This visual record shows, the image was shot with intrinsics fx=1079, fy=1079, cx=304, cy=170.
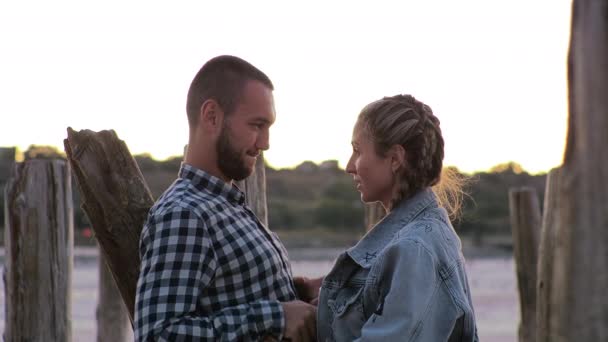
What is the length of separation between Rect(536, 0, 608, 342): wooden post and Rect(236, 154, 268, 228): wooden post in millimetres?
3163

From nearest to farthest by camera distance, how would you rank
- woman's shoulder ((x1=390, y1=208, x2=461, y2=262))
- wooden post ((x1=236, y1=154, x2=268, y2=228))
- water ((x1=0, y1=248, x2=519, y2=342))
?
woman's shoulder ((x1=390, y1=208, x2=461, y2=262)) → wooden post ((x1=236, y1=154, x2=268, y2=228)) → water ((x1=0, y1=248, x2=519, y2=342))

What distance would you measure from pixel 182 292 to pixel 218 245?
214 mm

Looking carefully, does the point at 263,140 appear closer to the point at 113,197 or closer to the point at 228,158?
the point at 228,158

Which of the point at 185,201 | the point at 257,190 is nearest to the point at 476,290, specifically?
the point at 257,190

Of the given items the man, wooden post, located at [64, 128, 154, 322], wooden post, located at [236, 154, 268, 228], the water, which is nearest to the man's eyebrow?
the man

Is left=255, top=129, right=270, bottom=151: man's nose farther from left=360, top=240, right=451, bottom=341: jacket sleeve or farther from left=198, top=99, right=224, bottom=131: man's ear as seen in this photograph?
left=360, top=240, right=451, bottom=341: jacket sleeve

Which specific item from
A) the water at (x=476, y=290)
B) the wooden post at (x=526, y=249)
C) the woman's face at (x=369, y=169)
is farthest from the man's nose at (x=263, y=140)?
the water at (x=476, y=290)

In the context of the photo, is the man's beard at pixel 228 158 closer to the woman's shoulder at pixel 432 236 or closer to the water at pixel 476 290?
the woman's shoulder at pixel 432 236

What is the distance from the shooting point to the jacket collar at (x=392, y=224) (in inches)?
131

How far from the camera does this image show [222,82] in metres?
3.36

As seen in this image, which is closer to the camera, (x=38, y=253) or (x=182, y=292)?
(x=182, y=292)

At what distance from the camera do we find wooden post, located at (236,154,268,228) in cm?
478

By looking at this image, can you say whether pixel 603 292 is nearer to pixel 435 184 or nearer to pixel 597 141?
pixel 597 141

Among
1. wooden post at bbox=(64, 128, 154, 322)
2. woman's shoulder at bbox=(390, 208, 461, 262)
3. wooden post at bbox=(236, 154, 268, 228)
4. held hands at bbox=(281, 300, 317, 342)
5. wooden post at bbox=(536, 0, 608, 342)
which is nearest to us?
wooden post at bbox=(536, 0, 608, 342)
